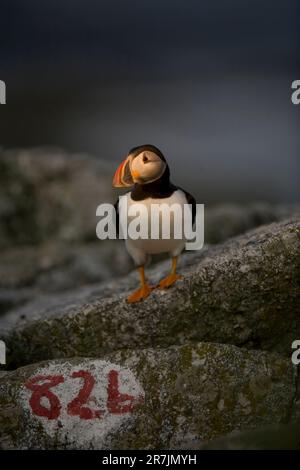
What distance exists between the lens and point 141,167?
15.2ft

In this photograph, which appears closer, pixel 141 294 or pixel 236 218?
pixel 141 294

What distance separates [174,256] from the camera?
5.09 m

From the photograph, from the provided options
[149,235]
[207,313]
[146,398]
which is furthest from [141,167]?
[146,398]

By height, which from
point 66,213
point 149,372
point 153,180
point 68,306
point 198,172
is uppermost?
point 198,172

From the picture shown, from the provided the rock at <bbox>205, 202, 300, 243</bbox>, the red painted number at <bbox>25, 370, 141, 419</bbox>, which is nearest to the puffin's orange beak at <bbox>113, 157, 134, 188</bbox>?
the red painted number at <bbox>25, 370, 141, 419</bbox>

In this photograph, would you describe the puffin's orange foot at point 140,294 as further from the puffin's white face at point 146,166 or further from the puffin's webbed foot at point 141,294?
the puffin's white face at point 146,166

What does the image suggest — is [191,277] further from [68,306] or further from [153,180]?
[68,306]

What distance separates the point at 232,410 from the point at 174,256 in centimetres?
127

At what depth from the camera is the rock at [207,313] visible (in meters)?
4.60

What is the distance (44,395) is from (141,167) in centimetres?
153

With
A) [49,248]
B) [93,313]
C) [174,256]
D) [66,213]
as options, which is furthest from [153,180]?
[66,213]

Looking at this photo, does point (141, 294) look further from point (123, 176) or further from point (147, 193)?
Result: point (123, 176)

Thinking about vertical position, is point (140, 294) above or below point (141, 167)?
below

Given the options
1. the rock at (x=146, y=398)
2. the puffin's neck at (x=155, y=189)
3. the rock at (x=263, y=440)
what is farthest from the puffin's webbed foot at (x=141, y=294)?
the rock at (x=263, y=440)
